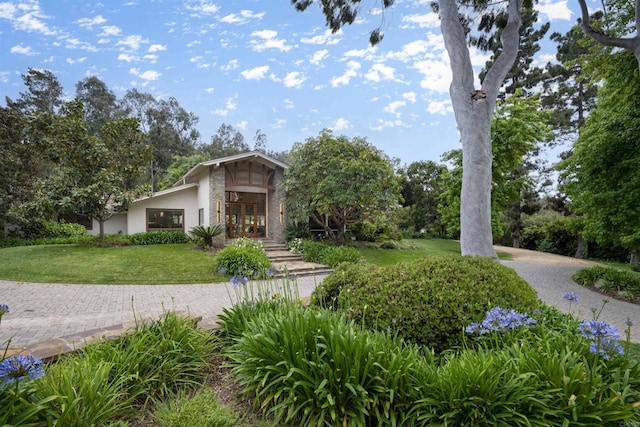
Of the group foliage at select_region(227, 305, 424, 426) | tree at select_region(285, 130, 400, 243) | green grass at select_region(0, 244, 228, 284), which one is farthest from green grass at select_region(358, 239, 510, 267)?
foliage at select_region(227, 305, 424, 426)

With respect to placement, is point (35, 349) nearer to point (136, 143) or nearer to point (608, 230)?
point (608, 230)

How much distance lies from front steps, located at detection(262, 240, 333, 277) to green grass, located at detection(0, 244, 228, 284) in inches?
105

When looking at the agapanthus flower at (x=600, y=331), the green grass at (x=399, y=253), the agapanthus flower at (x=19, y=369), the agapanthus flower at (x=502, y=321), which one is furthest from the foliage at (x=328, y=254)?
the agapanthus flower at (x=19, y=369)

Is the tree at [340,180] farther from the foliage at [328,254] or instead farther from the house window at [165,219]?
the house window at [165,219]

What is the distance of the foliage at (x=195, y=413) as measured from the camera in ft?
7.41

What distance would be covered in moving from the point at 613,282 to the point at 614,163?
11.0 ft

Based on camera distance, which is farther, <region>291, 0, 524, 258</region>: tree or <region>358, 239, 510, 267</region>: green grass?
<region>358, 239, 510, 267</region>: green grass

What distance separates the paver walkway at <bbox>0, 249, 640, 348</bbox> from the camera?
526cm

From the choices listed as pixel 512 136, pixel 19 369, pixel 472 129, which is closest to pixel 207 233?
pixel 472 129

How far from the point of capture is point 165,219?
61.3ft

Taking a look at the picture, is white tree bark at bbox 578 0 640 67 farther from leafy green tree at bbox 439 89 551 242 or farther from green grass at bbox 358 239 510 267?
green grass at bbox 358 239 510 267

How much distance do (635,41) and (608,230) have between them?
15.9 ft

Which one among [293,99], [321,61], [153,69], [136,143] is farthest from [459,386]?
[153,69]

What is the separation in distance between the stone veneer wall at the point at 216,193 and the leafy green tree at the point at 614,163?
14324 mm
